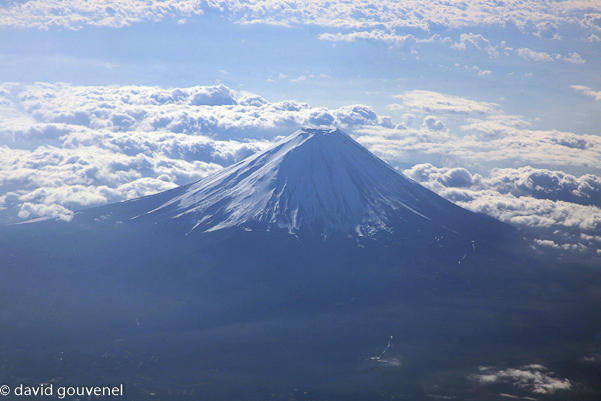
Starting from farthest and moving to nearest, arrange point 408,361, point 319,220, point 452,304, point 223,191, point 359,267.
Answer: point 223,191 < point 319,220 < point 359,267 < point 452,304 < point 408,361

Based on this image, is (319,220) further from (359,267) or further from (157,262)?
(157,262)

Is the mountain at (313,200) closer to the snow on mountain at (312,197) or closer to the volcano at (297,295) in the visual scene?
the snow on mountain at (312,197)

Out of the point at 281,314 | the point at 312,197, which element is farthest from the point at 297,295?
the point at 312,197

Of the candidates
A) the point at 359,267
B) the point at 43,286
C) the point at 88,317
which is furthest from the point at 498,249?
the point at 43,286

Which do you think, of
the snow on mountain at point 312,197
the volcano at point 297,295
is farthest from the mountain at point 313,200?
the volcano at point 297,295

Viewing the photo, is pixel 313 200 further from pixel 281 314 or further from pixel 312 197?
pixel 281 314

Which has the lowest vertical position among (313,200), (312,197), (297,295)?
(297,295)
